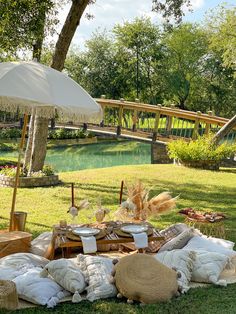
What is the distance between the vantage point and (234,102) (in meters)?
35.7

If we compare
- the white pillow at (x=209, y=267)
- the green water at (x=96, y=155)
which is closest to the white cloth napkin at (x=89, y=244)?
the white pillow at (x=209, y=267)

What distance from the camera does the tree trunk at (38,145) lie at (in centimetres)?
1057

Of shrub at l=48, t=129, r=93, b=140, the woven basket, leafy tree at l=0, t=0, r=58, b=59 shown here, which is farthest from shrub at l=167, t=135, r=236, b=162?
shrub at l=48, t=129, r=93, b=140

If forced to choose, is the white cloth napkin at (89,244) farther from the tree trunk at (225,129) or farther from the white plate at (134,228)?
the tree trunk at (225,129)

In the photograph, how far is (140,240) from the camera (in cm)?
508

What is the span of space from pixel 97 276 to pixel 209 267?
1.10m

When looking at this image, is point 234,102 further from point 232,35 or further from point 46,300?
point 46,300

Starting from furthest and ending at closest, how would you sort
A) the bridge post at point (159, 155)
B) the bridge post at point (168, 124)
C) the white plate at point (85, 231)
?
the bridge post at point (159, 155) < the bridge post at point (168, 124) < the white plate at point (85, 231)

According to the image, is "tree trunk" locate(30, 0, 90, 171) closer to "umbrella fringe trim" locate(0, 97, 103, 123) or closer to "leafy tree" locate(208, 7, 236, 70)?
"umbrella fringe trim" locate(0, 97, 103, 123)

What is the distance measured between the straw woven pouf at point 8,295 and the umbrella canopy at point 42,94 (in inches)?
66.4

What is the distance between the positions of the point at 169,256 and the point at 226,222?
265 cm

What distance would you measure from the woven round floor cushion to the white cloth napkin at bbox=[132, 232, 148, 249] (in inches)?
19.3

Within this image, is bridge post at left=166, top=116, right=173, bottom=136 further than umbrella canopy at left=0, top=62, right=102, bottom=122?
Yes

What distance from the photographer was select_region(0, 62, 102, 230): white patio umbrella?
16.1 feet
